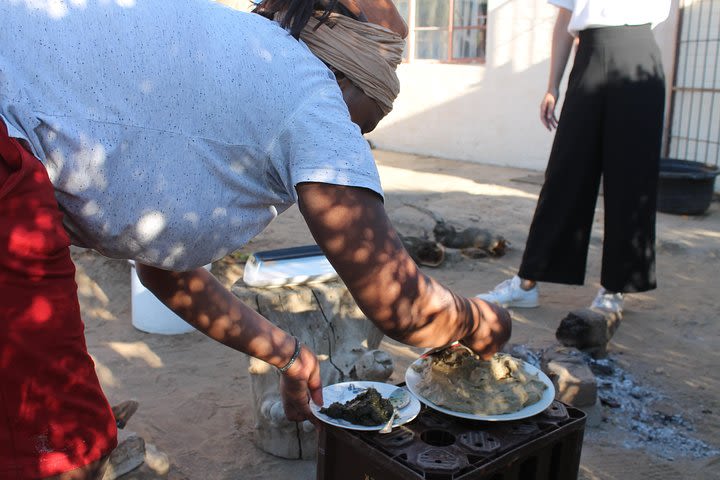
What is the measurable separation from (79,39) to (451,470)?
1427 millimetres

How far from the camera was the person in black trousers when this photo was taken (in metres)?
4.16

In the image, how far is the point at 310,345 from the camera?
3.27 metres

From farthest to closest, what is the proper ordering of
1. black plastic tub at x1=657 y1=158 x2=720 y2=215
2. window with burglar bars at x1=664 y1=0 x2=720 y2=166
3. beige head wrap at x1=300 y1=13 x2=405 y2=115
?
window with burglar bars at x1=664 y1=0 x2=720 y2=166
black plastic tub at x1=657 y1=158 x2=720 y2=215
beige head wrap at x1=300 y1=13 x2=405 y2=115

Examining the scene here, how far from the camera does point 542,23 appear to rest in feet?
32.9

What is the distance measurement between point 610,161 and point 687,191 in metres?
3.65

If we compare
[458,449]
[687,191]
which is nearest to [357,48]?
[458,449]

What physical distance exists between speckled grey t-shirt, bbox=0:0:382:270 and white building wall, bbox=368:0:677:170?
9182 mm

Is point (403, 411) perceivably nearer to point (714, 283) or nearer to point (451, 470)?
point (451, 470)

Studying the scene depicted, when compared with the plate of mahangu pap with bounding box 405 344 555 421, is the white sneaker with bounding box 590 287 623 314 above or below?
below

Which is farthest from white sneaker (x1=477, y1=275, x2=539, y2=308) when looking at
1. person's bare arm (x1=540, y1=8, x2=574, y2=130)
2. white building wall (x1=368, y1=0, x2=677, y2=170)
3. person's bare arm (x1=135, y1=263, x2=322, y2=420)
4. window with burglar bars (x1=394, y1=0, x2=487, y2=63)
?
window with burglar bars (x1=394, y1=0, x2=487, y2=63)

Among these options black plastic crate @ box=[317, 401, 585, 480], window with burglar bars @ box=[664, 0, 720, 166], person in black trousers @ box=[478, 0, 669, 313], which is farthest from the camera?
window with burglar bars @ box=[664, 0, 720, 166]

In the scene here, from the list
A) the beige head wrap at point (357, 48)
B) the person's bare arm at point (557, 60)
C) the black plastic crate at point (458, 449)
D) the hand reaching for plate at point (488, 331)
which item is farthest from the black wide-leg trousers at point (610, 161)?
the beige head wrap at point (357, 48)

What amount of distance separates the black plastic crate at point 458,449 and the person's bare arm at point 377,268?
510mm

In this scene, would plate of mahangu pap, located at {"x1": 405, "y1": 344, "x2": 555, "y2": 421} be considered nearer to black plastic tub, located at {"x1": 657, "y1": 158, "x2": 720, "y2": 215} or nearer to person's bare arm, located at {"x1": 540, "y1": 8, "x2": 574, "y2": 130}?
person's bare arm, located at {"x1": 540, "y1": 8, "x2": 574, "y2": 130}
